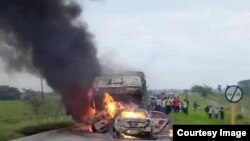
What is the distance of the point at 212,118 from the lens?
37.4m

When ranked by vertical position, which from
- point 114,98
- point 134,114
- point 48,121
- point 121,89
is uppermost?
point 121,89

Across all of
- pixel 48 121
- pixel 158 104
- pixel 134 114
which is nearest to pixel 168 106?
pixel 158 104

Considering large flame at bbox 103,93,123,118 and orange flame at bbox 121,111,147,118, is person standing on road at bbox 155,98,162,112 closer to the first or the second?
large flame at bbox 103,93,123,118

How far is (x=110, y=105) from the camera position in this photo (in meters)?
30.3

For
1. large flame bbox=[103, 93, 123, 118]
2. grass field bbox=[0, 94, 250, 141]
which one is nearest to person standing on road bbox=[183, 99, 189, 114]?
grass field bbox=[0, 94, 250, 141]

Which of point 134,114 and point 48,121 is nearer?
point 134,114

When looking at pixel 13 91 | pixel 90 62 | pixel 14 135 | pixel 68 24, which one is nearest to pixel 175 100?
pixel 90 62

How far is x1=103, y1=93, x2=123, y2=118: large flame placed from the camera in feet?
97.3

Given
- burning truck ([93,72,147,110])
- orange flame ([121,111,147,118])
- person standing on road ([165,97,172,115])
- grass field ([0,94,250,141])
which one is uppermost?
burning truck ([93,72,147,110])

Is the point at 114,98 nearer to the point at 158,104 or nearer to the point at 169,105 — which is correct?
the point at 169,105

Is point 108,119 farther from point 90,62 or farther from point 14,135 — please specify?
point 90,62

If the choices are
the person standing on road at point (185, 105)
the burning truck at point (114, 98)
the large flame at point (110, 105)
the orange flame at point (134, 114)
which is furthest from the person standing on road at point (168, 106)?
the orange flame at point (134, 114)

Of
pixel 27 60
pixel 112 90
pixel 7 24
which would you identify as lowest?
pixel 112 90

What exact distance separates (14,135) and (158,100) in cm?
1857
